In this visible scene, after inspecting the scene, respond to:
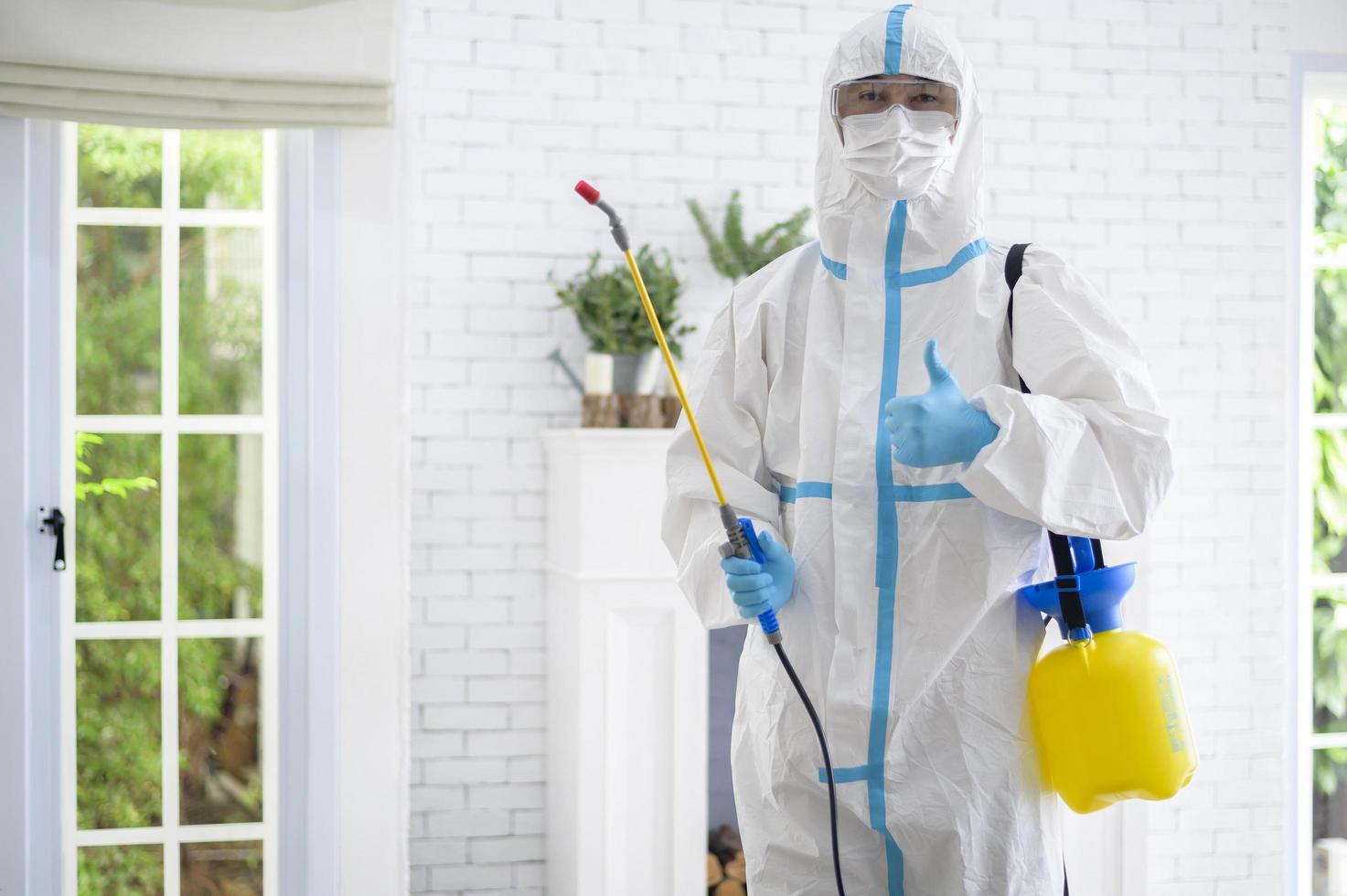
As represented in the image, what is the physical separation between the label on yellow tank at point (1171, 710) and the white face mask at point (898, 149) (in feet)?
2.20

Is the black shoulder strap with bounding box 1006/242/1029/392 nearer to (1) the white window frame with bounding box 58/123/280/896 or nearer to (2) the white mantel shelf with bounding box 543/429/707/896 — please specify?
(2) the white mantel shelf with bounding box 543/429/707/896

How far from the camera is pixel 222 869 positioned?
2.68 metres

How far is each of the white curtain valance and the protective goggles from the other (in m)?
1.43

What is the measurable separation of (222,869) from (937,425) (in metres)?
2.16

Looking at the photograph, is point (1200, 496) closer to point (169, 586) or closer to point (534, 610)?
point (534, 610)

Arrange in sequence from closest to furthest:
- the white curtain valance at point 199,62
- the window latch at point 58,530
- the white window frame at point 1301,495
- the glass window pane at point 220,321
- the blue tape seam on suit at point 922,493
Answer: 1. the blue tape seam on suit at point 922,493
2. the white curtain valance at point 199,62
3. the window latch at point 58,530
4. the glass window pane at point 220,321
5. the white window frame at point 1301,495

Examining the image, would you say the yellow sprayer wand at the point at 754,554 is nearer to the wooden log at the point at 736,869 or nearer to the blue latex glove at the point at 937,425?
the blue latex glove at the point at 937,425

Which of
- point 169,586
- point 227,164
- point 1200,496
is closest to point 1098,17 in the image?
point 1200,496

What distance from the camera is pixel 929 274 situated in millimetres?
1493

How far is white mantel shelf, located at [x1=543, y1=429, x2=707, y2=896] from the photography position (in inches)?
102

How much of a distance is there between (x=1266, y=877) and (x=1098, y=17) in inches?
93.9

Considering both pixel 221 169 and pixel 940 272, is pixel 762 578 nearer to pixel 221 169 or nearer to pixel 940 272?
pixel 940 272

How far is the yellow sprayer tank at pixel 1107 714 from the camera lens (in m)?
1.36

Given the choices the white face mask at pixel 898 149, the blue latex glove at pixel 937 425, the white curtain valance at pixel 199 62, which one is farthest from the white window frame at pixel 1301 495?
the white curtain valance at pixel 199 62
